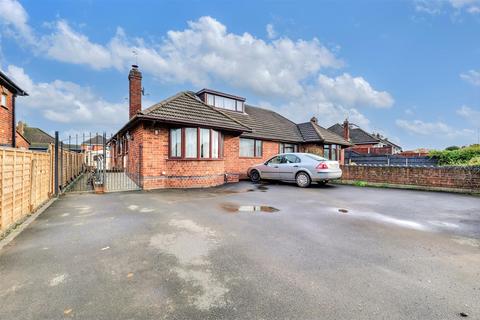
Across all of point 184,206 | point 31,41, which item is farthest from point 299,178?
point 31,41

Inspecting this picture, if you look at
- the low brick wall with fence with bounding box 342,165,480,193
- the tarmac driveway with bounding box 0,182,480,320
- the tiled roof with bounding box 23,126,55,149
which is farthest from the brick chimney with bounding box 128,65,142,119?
the tiled roof with bounding box 23,126,55,149

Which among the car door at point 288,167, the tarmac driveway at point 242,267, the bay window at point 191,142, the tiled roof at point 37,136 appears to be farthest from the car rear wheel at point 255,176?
the tiled roof at point 37,136

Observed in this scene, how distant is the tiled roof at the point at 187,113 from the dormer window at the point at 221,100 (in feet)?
15.3

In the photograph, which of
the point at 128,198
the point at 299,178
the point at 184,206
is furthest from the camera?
the point at 299,178

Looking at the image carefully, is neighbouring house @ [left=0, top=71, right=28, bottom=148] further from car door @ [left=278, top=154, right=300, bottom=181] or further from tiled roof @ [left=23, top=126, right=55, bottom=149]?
tiled roof @ [left=23, top=126, right=55, bottom=149]

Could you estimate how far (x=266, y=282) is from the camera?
2.64 metres

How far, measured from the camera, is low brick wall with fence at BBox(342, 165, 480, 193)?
9680 millimetres

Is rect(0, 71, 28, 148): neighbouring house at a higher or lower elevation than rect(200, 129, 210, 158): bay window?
higher

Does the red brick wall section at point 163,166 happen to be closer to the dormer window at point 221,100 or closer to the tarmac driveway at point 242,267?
the tarmac driveway at point 242,267

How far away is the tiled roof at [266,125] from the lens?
56.1ft

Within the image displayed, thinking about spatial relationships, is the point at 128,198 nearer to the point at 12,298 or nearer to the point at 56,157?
the point at 56,157

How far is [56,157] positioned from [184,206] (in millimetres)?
5507

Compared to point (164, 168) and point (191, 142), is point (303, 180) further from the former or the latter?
point (164, 168)

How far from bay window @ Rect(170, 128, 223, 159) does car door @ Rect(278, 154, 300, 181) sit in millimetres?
3692
